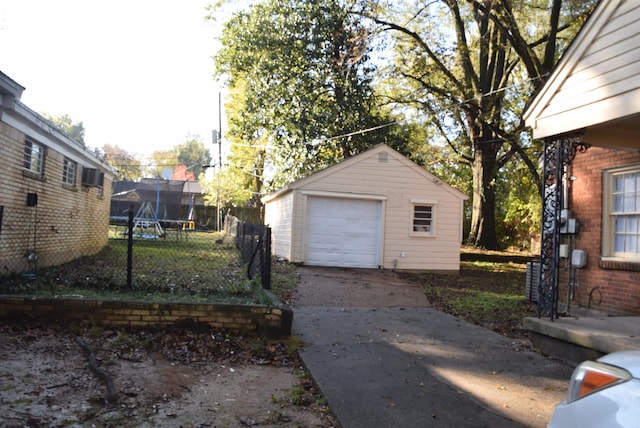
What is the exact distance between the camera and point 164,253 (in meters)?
15.0

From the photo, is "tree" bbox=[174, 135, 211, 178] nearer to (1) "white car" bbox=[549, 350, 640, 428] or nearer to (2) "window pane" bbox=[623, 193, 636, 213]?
(2) "window pane" bbox=[623, 193, 636, 213]

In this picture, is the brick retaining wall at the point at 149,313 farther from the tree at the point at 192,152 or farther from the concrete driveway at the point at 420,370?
the tree at the point at 192,152

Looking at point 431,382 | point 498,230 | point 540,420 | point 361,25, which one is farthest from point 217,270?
point 498,230

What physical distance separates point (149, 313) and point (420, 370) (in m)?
3.23

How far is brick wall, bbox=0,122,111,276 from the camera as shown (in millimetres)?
8258

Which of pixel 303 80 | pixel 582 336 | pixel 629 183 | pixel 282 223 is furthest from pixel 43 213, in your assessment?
pixel 303 80

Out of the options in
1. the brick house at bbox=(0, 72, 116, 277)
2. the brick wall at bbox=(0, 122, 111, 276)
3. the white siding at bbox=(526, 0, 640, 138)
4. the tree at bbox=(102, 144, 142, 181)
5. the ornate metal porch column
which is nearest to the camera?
the white siding at bbox=(526, 0, 640, 138)

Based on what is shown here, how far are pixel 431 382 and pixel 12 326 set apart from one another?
4.67 meters

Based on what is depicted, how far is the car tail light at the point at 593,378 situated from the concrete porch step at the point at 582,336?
3.05 metres

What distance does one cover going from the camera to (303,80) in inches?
853

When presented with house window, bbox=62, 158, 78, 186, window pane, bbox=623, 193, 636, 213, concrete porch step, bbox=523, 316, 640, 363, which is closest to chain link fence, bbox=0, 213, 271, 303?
house window, bbox=62, 158, 78, 186

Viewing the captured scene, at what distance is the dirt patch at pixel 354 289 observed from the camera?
9.52 metres

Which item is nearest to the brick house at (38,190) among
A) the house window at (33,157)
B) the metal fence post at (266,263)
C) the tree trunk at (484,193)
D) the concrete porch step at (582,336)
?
the house window at (33,157)

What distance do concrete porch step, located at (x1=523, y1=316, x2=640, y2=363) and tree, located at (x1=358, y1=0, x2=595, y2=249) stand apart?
35.8 feet
